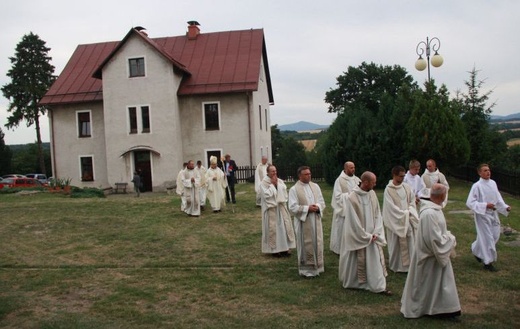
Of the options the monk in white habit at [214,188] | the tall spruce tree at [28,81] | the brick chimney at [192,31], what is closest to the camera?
the monk in white habit at [214,188]

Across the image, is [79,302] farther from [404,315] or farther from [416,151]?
[416,151]

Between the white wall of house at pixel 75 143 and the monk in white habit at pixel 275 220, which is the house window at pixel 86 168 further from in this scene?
the monk in white habit at pixel 275 220

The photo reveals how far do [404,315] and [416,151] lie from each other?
16.9 metres

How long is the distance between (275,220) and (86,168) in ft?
77.8

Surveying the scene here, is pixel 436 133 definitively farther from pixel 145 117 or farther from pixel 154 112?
pixel 145 117

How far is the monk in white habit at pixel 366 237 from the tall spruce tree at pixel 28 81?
1602 inches

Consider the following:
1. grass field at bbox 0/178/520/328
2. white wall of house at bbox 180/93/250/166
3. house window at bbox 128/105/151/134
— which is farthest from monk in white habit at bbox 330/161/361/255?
house window at bbox 128/105/151/134

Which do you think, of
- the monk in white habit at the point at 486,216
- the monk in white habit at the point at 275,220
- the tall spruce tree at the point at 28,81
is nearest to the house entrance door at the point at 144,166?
the tall spruce tree at the point at 28,81

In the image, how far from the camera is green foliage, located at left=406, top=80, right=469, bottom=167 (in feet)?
69.9

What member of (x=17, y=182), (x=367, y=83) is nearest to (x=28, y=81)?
(x=17, y=182)

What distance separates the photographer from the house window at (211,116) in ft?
95.9

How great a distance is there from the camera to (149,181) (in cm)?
2917

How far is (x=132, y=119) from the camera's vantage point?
94.8 ft

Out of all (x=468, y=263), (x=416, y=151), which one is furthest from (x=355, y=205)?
(x=416, y=151)
